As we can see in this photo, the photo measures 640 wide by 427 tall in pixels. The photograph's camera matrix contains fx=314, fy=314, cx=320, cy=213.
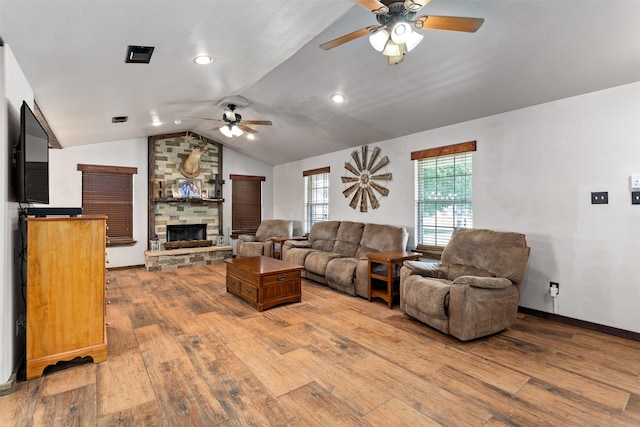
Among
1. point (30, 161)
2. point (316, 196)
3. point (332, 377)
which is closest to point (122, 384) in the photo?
point (332, 377)

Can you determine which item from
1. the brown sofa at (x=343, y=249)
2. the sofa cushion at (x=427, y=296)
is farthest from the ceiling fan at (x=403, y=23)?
the brown sofa at (x=343, y=249)

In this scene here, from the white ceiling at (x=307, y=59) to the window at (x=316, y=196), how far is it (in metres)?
2.13

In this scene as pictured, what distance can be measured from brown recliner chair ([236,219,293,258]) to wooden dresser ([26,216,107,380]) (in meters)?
4.13

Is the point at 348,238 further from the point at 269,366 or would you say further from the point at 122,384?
the point at 122,384

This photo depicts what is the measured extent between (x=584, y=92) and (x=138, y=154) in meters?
7.26

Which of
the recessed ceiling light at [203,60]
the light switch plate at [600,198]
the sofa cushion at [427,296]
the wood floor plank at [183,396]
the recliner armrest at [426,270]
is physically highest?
the recessed ceiling light at [203,60]

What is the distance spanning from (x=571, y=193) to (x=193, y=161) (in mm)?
6583

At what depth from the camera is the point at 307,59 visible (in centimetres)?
334

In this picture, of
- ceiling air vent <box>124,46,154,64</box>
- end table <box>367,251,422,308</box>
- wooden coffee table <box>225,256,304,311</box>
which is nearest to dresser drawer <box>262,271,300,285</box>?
wooden coffee table <box>225,256,304,311</box>

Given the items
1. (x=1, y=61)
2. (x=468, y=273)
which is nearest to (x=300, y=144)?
(x=468, y=273)

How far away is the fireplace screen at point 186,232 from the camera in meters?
6.98

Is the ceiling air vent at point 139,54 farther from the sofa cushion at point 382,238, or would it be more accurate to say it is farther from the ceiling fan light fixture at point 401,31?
the sofa cushion at point 382,238

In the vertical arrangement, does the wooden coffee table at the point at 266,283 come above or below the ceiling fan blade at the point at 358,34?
below

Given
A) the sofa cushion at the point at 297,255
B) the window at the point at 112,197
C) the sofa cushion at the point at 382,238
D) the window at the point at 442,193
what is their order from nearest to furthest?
the window at the point at 442,193, the sofa cushion at the point at 382,238, the sofa cushion at the point at 297,255, the window at the point at 112,197
